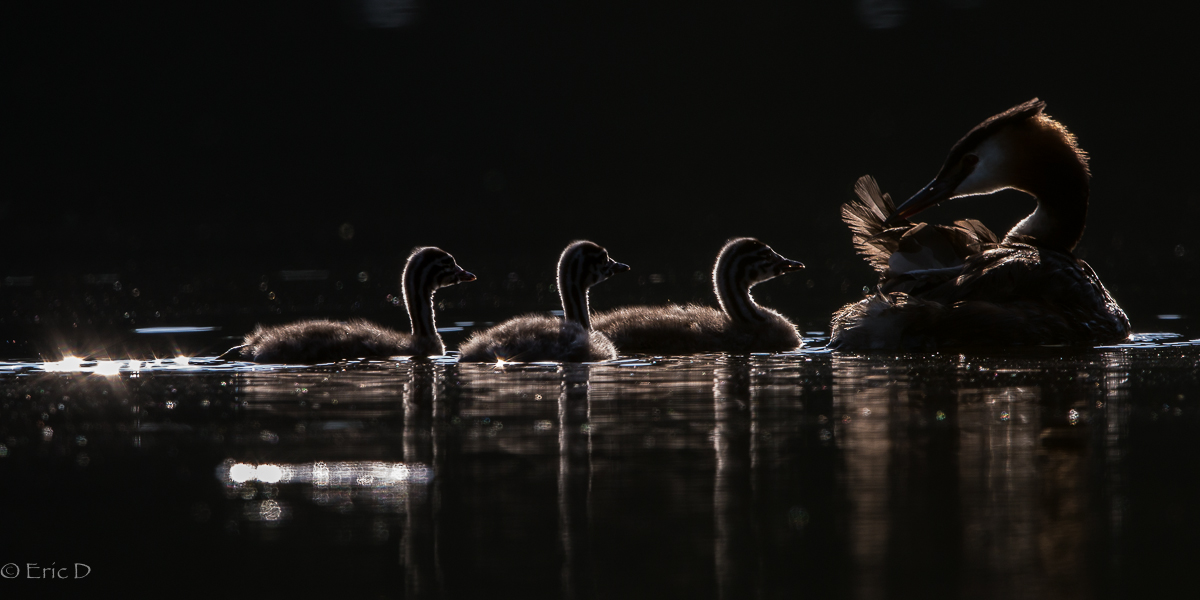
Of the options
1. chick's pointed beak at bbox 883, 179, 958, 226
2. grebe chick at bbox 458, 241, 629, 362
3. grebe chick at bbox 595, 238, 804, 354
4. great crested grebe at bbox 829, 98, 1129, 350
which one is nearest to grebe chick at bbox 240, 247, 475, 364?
grebe chick at bbox 458, 241, 629, 362

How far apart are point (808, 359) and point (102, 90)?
4731 centimetres

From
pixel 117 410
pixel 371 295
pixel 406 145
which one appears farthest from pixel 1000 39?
pixel 117 410

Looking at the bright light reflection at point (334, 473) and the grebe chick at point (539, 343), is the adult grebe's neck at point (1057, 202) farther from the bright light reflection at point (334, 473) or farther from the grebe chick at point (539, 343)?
the bright light reflection at point (334, 473)

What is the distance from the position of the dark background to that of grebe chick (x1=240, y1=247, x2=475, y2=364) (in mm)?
11610

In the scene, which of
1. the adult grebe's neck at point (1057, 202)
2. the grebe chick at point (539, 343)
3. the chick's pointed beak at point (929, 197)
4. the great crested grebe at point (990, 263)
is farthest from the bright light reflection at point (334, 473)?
the adult grebe's neck at point (1057, 202)

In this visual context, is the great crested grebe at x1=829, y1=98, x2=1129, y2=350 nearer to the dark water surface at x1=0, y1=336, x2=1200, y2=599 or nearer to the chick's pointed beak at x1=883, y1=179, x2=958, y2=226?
the chick's pointed beak at x1=883, y1=179, x2=958, y2=226

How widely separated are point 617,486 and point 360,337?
4.61 metres

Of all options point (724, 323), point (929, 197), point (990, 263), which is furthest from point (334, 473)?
point (929, 197)

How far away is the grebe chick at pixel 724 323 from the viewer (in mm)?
9867

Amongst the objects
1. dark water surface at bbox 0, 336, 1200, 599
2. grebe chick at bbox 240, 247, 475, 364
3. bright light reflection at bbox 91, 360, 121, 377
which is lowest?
dark water surface at bbox 0, 336, 1200, 599

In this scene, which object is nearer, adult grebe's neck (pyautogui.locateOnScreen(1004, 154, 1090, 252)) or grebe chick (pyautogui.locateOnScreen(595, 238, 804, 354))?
grebe chick (pyautogui.locateOnScreen(595, 238, 804, 354))

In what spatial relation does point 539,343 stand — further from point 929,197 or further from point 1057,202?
point 1057,202

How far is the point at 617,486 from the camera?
5.14 m

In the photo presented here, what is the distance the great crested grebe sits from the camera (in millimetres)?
9133
